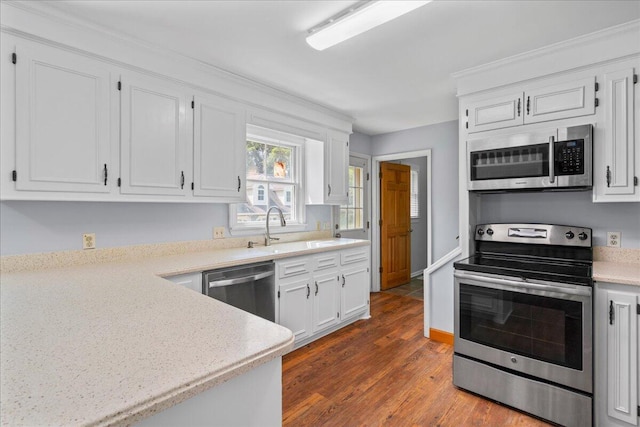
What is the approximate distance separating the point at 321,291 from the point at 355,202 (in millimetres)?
1918

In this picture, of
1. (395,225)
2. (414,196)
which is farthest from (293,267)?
(414,196)

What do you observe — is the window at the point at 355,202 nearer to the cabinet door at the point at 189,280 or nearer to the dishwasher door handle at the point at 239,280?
the dishwasher door handle at the point at 239,280

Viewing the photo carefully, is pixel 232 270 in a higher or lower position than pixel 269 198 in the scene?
lower

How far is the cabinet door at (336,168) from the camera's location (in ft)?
12.3

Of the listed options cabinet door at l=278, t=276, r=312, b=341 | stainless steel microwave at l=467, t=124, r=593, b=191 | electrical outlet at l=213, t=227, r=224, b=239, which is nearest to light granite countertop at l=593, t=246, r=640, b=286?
stainless steel microwave at l=467, t=124, r=593, b=191

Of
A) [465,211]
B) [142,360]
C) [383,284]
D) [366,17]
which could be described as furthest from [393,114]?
[142,360]

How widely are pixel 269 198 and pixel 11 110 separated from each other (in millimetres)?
2144

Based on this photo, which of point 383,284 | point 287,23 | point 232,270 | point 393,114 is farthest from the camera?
point 383,284

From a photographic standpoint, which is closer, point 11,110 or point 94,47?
point 11,110

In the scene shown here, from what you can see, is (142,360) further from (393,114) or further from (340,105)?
(393,114)

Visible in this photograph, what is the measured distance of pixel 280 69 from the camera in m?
2.67

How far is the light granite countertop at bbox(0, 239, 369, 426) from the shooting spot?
0.64 m

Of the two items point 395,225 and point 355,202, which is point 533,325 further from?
point 395,225

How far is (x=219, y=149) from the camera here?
2703 millimetres
